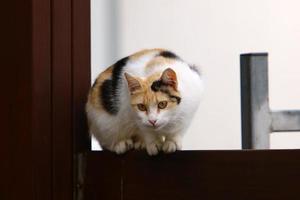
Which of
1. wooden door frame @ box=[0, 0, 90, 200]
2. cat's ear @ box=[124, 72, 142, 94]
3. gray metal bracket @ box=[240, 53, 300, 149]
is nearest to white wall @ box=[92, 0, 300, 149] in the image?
gray metal bracket @ box=[240, 53, 300, 149]

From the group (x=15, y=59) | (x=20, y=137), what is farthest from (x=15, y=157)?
(x=15, y=59)

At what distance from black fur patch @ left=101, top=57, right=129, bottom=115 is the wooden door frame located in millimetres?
93

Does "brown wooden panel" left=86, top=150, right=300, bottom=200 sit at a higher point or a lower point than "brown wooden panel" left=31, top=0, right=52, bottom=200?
lower

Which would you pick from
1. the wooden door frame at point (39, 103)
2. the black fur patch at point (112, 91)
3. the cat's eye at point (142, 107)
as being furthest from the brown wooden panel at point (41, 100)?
the cat's eye at point (142, 107)

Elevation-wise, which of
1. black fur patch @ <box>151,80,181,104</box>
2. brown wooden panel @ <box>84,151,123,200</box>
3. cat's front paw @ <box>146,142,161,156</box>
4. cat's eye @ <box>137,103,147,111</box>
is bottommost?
brown wooden panel @ <box>84,151,123,200</box>

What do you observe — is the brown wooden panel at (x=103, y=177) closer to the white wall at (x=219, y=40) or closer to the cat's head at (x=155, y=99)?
the cat's head at (x=155, y=99)

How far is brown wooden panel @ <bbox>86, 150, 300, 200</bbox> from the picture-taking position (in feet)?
3.46

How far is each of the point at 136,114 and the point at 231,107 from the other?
615 millimetres

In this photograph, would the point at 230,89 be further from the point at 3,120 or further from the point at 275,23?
the point at 3,120

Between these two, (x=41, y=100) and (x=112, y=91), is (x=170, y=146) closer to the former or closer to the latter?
(x=112, y=91)

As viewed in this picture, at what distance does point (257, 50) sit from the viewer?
163 centimetres

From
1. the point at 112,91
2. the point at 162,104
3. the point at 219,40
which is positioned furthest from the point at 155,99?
the point at 219,40

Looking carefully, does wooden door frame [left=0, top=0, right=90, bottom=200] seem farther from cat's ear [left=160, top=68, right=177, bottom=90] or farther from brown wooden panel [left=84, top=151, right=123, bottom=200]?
cat's ear [left=160, top=68, right=177, bottom=90]

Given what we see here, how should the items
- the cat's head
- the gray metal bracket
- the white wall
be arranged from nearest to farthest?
1. the cat's head
2. the gray metal bracket
3. the white wall
